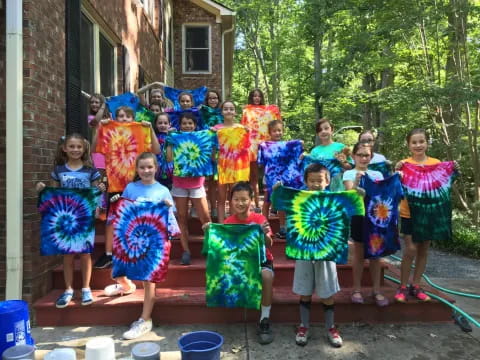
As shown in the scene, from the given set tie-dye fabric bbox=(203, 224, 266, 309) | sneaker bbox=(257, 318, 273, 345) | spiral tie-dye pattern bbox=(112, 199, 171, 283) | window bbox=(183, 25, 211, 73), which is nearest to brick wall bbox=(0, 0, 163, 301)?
spiral tie-dye pattern bbox=(112, 199, 171, 283)

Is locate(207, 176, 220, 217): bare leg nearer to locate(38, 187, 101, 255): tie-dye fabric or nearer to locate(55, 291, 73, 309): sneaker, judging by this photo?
locate(38, 187, 101, 255): tie-dye fabric

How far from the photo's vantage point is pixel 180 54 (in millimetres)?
15078

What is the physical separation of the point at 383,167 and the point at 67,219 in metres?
3.08

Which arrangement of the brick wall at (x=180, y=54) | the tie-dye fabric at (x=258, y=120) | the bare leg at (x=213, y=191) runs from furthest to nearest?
the brick wall at (x=180, y=54) < the tie-dye fabric at (x=258, y=120) < the bare leg at (x=213, y=191)

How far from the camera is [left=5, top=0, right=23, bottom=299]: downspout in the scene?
351cm

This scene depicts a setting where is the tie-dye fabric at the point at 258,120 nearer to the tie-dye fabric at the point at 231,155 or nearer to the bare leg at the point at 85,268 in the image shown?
the tie-dye fabric at the point at 231,155

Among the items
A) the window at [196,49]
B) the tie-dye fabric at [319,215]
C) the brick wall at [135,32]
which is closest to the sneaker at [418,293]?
the tie-dye fabric at [319,215]

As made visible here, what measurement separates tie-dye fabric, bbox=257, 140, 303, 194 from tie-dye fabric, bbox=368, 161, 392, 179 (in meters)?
1.07

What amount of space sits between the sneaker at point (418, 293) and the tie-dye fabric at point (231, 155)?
2.14m

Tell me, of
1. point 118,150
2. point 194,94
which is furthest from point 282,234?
point 194,94

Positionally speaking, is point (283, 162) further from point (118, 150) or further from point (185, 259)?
point (118, 150)

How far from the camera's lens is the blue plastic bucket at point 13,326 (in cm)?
284

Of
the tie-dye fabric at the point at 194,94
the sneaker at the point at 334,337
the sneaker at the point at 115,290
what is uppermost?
the tie-dye fabric at the point at 194,94

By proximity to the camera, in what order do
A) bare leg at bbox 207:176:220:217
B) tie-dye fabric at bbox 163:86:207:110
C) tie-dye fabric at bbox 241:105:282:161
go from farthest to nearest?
1. tie-dye fabric at bbox 163:86:207:110
2. tie-dye fabric at bbox 241:105:282:161
3. bare leg at bbox 207:176:220:217
